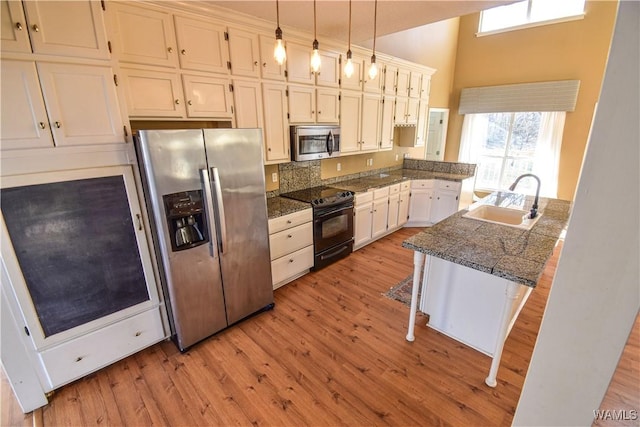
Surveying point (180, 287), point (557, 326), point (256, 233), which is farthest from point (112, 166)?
point (557, 326)

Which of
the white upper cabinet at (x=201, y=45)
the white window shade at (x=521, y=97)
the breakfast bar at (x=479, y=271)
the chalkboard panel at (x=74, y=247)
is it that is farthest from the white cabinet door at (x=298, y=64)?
the white window shade at (x=521, y=97)

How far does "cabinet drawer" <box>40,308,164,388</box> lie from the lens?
1932 millimetres

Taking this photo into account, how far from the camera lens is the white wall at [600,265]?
532mm

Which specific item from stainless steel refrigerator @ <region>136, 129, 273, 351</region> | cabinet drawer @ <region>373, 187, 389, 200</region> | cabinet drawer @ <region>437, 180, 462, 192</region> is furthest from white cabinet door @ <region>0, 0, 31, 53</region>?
cabinet drawer @ <region>437, 180, 462, 192</region>

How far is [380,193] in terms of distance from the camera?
4223 mm

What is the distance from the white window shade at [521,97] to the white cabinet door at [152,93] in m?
5.80

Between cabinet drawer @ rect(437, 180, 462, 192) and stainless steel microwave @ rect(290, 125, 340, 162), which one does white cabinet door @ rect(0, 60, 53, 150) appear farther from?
cabinet drawer @ rect(437, 180, 462, 192)

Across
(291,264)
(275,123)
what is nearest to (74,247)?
(291,264)

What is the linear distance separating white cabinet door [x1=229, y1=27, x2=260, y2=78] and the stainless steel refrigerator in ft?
2.43

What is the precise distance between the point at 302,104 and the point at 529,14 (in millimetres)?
5112

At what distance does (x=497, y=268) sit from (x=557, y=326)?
1.17 meters

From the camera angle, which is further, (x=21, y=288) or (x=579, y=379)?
(x=21, y=288)

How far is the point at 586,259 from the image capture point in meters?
0.61

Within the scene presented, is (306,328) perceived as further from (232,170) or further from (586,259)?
(586,259)
